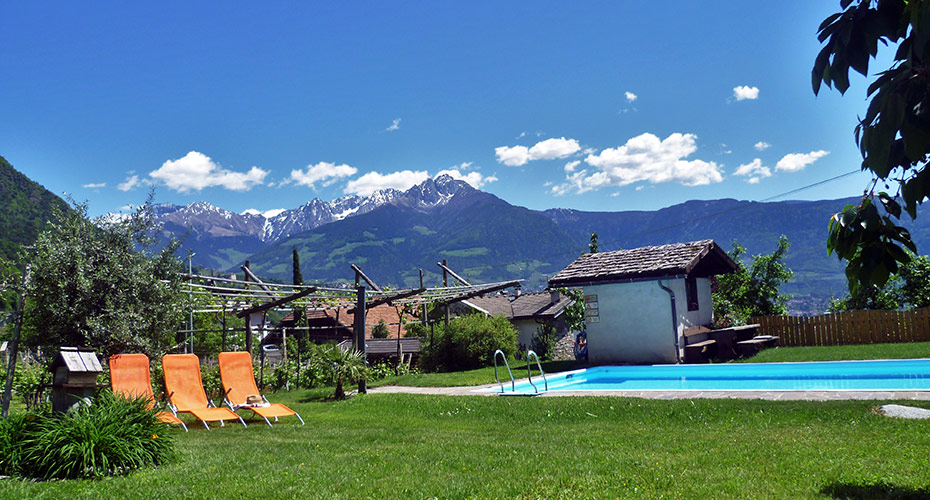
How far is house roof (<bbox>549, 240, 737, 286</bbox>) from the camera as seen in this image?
17.4m

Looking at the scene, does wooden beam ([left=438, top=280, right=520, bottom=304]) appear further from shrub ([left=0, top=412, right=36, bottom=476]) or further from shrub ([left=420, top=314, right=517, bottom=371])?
shrub ([left=0, top=412, right=36, bottom=476])

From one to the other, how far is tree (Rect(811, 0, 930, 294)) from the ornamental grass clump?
20.6 feet

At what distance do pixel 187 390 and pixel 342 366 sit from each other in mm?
3469

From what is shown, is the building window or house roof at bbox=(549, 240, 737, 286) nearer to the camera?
house roof at bbox=(549, 240, 737, 286)

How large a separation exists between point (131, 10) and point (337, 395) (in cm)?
946

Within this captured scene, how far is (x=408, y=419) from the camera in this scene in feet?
32.8

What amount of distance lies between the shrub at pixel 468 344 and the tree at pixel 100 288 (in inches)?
366

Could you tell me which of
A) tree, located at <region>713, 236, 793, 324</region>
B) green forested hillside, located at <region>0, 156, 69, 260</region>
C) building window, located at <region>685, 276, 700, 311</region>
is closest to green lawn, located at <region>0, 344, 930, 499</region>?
building window, located at <region>685, 276, 700, 311</region>

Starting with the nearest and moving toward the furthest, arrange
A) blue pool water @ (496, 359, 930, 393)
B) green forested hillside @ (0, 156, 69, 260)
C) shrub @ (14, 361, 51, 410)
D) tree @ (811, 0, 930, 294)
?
tree @ (811, 0, 930, 294) → blue pool water @ (496, 359, 930, 393) → shrub @ (14, 361, 51, 410) → green forested hillside @ (0, 156, 69, 260)

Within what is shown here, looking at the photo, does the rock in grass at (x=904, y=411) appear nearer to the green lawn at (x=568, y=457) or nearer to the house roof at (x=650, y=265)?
the green lawn at (x=568, y=457)

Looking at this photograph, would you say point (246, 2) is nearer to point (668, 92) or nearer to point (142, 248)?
point (142, 248)

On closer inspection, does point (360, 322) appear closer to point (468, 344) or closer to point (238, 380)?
point (238, 380)

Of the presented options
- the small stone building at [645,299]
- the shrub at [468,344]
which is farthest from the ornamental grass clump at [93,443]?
the small stone building at [645,299]

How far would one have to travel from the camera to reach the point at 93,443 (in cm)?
595
